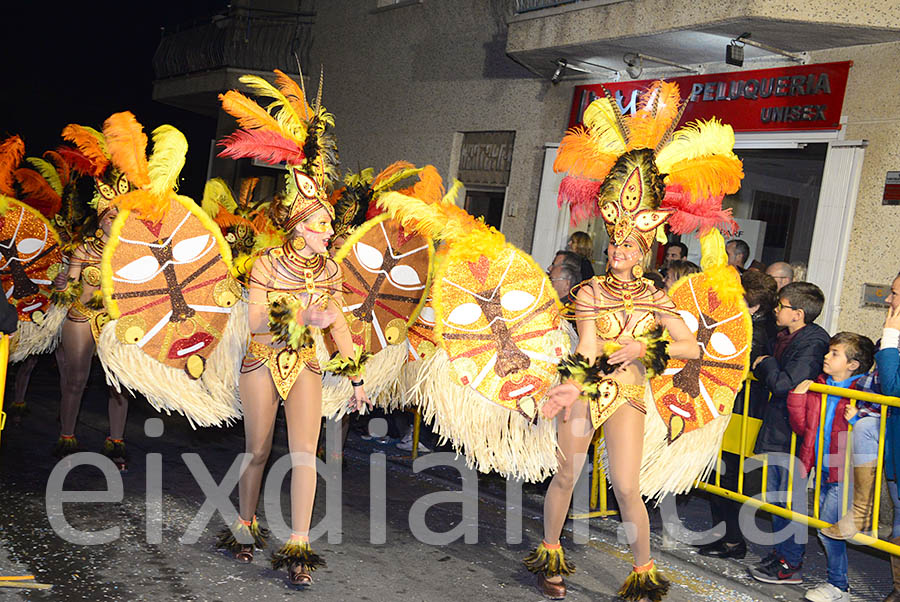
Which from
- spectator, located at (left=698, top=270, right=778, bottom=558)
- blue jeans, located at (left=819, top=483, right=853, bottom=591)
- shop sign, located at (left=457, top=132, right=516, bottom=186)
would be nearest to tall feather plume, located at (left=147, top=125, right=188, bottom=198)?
spectator, located at (left=698, top=270, right=778, bottom=558)

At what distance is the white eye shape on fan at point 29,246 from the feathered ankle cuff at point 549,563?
4.83 m

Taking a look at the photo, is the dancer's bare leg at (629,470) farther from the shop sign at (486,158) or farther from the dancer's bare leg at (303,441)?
the shop sign at (486,158)

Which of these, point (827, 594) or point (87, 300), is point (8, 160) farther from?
point (827, 594)

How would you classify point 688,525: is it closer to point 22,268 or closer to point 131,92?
point 22,268

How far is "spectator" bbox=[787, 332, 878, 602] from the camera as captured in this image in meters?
5.05

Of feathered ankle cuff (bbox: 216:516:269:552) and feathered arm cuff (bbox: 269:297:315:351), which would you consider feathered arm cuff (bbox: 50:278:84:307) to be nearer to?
feathered ankle cuff (bbox: 216:516:269:552)

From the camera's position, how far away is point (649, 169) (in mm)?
4492

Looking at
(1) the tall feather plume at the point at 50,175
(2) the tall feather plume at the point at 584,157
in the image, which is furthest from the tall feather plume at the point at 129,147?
(1) the tall feather plume at the point at 50,175

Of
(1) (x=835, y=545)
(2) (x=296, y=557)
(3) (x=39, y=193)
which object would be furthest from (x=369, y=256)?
(3) (x=39, y=193)

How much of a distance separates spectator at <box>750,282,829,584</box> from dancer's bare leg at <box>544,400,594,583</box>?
57.2 inches

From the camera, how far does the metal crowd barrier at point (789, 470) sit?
4957 millimetres

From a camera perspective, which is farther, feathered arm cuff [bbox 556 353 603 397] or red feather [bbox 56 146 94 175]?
red feather [bbox 56 146 94 175]

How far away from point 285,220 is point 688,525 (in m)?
3.69

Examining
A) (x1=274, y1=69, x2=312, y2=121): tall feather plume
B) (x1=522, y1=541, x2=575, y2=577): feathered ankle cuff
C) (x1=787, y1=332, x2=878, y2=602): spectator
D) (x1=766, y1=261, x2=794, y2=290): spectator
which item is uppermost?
(x1=274, y1=69, x2=312, y2=121): tall feather plume
